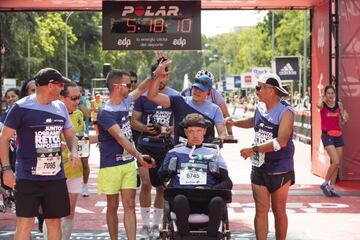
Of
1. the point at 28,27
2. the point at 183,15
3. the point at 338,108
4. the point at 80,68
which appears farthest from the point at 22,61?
the point at 338,108

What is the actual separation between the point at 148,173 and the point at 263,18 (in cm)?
7206

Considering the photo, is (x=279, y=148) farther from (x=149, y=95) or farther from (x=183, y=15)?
(x=183, y=15)

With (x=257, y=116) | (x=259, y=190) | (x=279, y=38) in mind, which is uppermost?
(x=279, y=38)

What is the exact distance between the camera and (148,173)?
919 cm

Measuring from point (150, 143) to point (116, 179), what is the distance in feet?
4.76

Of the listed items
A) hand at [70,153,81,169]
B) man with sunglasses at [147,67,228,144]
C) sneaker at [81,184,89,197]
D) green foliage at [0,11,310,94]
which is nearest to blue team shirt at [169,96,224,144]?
man with sunglasses at [147,67,228,144]

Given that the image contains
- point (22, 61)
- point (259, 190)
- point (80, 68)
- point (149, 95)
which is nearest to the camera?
point (259, 190)

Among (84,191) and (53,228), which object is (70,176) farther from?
(84,191)

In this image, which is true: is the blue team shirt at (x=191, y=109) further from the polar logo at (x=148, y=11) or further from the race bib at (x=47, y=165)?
the polar logo at (x=148, y=11)

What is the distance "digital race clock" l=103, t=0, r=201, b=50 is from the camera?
15.8m

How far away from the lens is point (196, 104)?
861cm

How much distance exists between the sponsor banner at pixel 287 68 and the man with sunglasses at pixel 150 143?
24772 millimetres

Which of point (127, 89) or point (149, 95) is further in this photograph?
point (149, 95)

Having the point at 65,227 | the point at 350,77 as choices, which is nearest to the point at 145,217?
the point at 65,227
